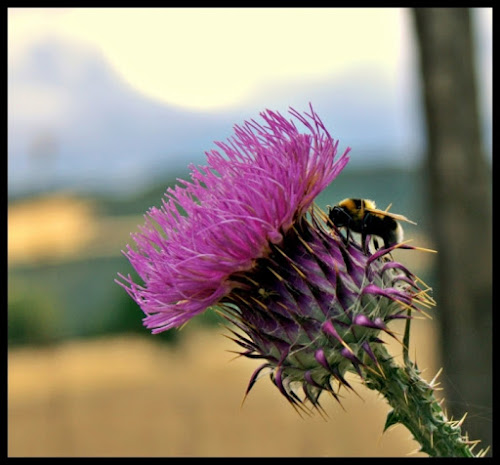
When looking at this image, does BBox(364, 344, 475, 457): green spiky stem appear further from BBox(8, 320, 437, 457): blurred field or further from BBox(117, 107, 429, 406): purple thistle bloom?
BBox(8, 320, 437, 457): blurred field

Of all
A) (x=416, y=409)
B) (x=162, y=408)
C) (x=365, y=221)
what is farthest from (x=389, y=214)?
(x=162, y=408)

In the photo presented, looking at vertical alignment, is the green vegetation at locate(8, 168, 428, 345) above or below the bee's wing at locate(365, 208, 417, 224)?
below

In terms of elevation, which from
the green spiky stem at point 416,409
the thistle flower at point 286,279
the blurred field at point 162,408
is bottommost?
the blurred field at point 162,408

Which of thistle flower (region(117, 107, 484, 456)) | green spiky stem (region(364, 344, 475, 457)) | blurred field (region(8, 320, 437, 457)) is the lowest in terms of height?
blurred field (region(8, 320, 437, 457))

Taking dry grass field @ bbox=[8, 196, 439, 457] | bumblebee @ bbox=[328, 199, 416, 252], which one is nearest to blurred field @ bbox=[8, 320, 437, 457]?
dry grass field @ bbox=[8, 196, 439, 457]

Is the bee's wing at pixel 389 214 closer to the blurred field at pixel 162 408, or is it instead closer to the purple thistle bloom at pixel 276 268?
the purple thistle bloom at pixel 276 268

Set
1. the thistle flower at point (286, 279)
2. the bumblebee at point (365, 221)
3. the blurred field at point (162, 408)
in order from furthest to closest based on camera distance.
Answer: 1. the blurred field at point (162, 408)
2. the bumblebee at point (365, 221)
3. the thistle flower at point (286, 279)

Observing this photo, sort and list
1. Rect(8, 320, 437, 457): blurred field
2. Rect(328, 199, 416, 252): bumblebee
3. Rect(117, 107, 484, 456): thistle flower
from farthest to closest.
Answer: Rect(8, 320, 437, 457): blurred field
Rect(328, 199, 416, 252): bumblebee
Rect(117, 107, 484, 456): thistle flower

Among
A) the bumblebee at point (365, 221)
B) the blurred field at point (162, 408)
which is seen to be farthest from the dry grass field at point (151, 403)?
the bumblebee at point (365, 221)
